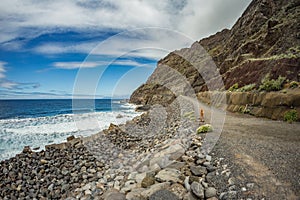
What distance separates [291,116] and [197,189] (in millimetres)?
7282

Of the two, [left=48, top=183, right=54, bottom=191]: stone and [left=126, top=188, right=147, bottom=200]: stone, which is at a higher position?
[left=126, top=188, right=147, bottom=200]: stone

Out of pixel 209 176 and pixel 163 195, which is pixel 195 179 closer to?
pixel 209 176

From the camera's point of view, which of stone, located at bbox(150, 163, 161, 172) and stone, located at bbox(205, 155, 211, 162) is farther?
stone, located at bbox(150, 163, 161, 172)

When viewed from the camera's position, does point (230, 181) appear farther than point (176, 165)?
No

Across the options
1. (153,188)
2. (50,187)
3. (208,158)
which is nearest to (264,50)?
(208,158)

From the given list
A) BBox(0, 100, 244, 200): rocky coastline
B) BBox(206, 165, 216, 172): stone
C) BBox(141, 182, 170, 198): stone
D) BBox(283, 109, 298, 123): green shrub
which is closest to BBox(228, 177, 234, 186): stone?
BBox(0, 100, 244, 200): rocky coastline

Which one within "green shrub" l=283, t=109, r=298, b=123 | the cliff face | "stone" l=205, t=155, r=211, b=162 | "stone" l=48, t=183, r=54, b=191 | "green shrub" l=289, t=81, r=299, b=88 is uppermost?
the cliff face

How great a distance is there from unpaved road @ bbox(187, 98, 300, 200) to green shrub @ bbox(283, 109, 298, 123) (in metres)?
1.33

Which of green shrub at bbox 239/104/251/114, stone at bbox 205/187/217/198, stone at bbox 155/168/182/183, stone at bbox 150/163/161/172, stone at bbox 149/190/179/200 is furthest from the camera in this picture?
green shrub at bbox 239/104/251/114

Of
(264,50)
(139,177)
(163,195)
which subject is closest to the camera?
(163,195)

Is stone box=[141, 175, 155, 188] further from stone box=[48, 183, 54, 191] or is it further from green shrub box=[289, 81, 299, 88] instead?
green shrub box=[289, 81, 299, 88]

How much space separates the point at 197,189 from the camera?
3.86 meters

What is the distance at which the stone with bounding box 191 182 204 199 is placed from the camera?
377cm

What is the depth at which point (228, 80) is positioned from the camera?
21703 millimetres
